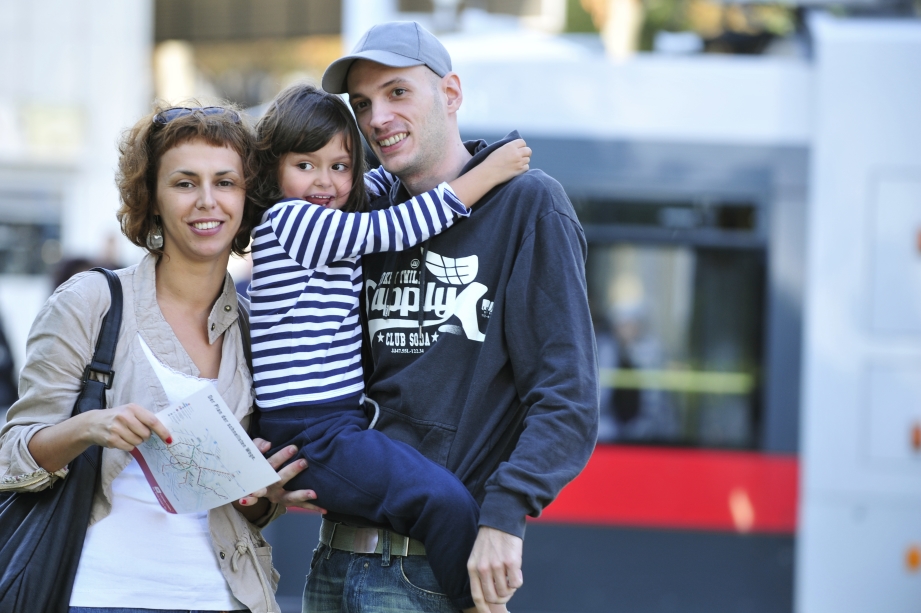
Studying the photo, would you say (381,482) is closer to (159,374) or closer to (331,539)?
(331,539)

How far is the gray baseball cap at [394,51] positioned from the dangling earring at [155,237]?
20.6 inches

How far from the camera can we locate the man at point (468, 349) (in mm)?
1920

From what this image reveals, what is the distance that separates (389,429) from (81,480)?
26.1 inches

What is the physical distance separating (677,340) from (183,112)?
3588 millimetres

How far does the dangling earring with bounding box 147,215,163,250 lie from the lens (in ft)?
7.33

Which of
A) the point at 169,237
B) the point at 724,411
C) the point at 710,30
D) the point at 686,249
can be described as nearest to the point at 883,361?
the point at 724,411

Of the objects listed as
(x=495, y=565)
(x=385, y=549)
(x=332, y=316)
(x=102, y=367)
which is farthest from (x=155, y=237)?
(x=495, y=565)

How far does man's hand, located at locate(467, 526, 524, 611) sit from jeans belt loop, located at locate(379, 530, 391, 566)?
28 centimetres

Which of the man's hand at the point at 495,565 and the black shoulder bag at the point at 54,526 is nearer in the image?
the man's hand at the point at 495,565

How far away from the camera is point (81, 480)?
205 centimetres

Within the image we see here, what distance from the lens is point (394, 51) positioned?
7.38 ft

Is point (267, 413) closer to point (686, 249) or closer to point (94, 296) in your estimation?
point (94, 296)

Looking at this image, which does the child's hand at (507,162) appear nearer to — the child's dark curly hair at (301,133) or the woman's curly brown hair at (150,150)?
the child's dark curly hair at (301,133)

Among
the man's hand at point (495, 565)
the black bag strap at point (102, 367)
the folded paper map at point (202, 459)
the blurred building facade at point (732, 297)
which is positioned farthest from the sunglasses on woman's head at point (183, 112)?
the blurred building facade at point (732, 297)
